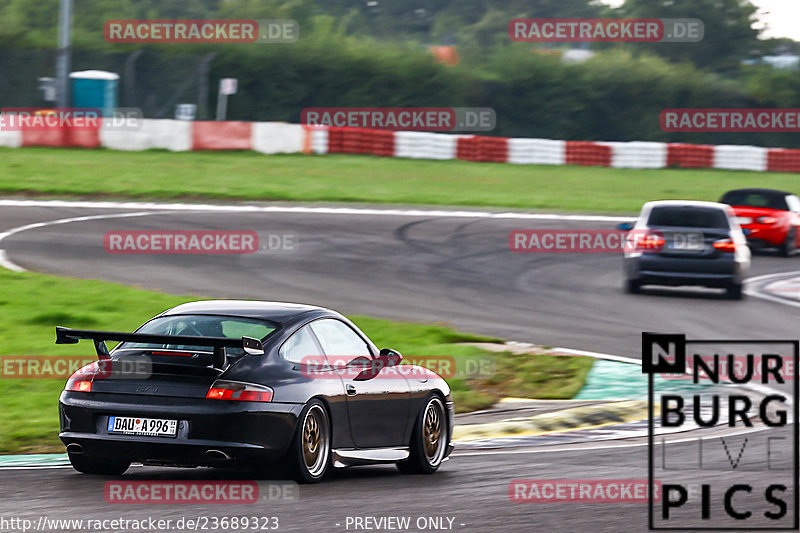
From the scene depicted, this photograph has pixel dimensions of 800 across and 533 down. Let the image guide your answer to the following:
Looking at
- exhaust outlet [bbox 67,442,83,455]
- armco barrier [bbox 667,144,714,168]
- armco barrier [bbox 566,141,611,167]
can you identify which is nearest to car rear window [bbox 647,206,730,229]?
exhaust outlet [bbox 67,442,83,455]

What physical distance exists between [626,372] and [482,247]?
9.52 meters

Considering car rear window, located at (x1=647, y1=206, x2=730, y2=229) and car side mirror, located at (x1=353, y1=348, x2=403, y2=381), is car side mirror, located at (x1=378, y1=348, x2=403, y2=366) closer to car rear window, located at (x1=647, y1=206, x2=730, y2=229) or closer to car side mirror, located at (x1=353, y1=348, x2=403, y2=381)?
car side mirror, located at (x1=353, y1=348, x2=403, y2=381)

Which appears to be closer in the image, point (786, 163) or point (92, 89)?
point (92, 89)

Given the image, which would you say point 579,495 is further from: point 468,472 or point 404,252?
point 404,252

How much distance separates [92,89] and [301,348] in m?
31.5

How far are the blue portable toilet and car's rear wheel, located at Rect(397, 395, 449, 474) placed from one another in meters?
29.8

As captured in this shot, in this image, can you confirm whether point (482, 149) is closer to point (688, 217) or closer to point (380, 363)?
point (688, 217)

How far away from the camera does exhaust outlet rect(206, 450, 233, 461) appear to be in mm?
7582

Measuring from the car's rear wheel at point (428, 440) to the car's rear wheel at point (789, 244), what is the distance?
16002 mm

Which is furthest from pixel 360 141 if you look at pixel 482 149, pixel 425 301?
pixel 425 301

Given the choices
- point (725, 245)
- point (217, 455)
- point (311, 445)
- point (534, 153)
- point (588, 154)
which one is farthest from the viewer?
point (588, 154)

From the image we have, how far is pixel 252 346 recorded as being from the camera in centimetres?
780

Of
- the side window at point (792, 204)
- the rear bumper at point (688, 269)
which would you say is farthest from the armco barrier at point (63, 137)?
the rear bumper at point (688, 269)

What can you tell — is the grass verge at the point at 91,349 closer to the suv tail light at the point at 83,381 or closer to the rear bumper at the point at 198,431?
the suv tail light at the point at 83,381
